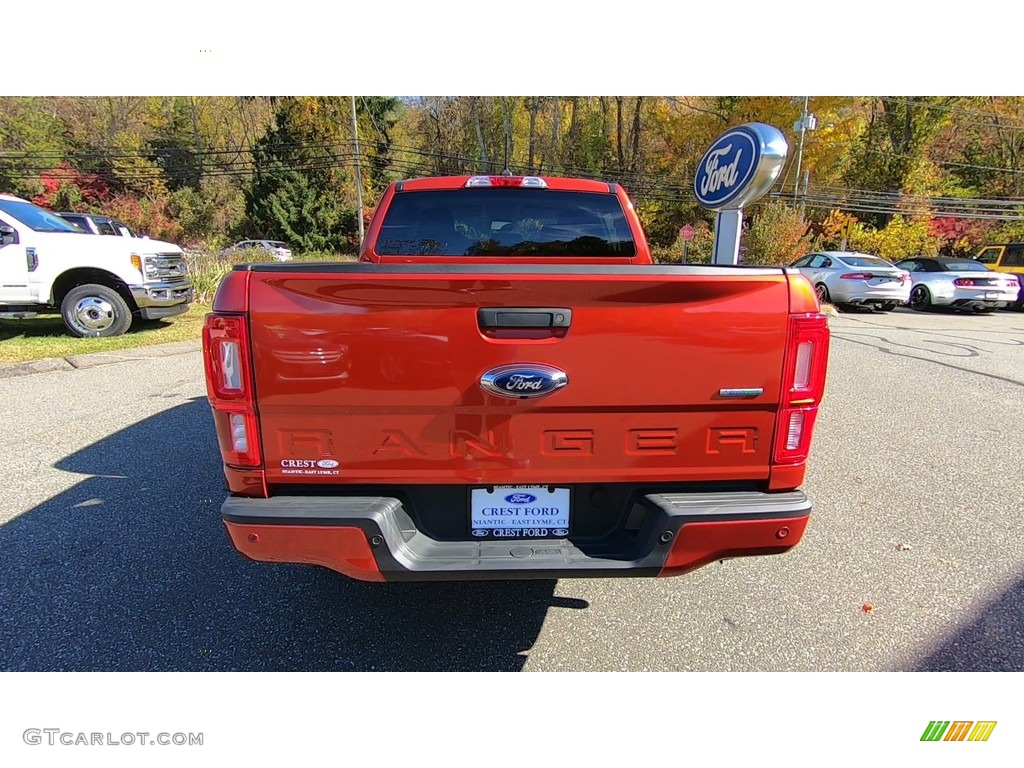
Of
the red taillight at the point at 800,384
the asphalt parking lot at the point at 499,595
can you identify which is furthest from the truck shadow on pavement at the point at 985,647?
the red taillight at the point at 800,384

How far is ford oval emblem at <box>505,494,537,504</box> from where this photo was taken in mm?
2004

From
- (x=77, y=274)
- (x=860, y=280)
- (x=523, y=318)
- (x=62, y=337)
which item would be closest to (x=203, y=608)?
(x=523, y=318)

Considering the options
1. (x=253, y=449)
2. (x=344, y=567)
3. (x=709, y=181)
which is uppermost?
(x=709, y=181)

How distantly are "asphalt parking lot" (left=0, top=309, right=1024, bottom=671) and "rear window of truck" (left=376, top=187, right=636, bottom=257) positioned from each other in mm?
1992

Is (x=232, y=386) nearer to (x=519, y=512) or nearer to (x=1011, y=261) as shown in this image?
(x=519, y=512)

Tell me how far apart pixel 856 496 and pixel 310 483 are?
12.4 ft

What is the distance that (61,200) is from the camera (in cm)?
3819

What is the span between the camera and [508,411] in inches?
73.0

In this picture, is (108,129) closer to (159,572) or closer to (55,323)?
(55,323)


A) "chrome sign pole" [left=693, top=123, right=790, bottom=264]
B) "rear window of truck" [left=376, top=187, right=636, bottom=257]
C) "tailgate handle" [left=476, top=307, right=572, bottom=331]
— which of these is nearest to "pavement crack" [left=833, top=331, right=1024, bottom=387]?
"chrome sign pole" [left=693, top=123, right=790, bottom=264]

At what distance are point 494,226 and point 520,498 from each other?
192 cm

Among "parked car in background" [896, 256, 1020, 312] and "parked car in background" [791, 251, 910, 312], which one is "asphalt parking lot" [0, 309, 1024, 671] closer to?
"parked car in background" [791, 251, 910, 312]

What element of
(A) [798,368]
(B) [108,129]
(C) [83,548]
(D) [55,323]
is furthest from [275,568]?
(B) [108,129]

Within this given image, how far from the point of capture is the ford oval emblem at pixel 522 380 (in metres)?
1.81
